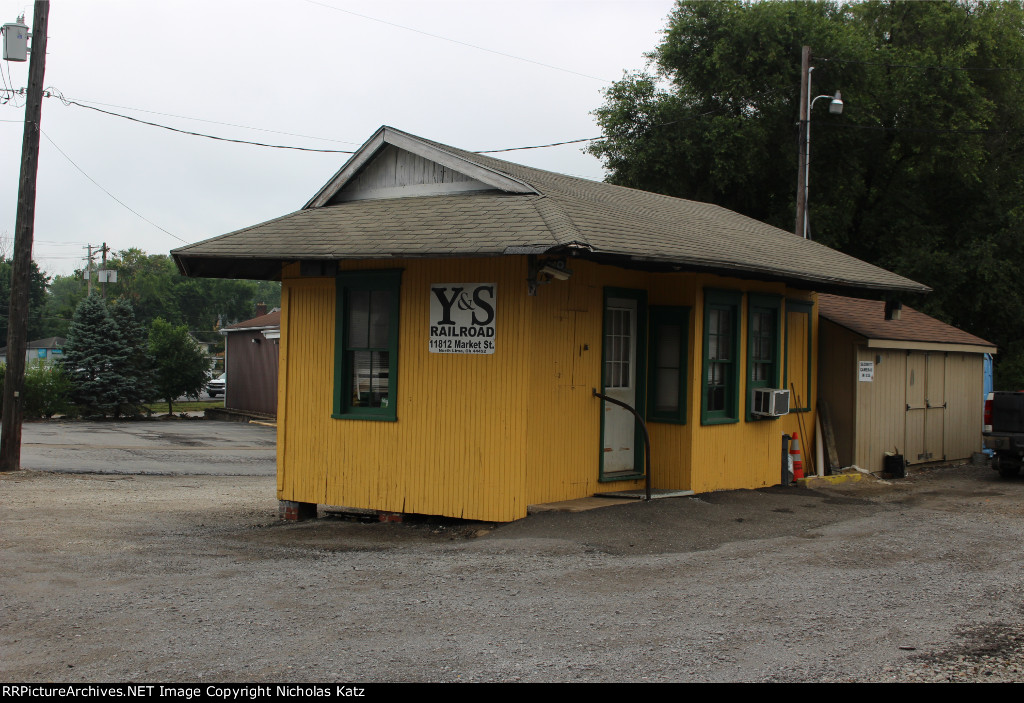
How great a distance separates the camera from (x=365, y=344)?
33.7ft

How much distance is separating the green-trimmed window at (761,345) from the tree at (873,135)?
15617 mm

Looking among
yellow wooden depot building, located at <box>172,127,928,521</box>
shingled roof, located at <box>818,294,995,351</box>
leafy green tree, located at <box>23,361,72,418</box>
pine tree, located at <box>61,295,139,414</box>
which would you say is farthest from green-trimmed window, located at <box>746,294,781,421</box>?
pine tree, located at <box>61,295,139,414</box>

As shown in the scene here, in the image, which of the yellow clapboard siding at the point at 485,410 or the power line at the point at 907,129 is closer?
the yellow clapboard siding at the point at 485,410

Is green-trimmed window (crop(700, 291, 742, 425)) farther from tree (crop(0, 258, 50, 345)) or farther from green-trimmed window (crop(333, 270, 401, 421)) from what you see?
tree (crop(0, 258, 50, 345))

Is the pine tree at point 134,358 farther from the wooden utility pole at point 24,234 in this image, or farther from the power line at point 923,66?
the power line at point 923,66

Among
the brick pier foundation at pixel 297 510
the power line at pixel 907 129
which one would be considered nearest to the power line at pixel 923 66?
the power line at pixel 907 129

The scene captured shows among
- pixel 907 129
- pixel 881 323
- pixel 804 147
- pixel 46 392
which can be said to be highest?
pixel 907 129

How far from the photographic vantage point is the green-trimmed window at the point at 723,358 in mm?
11219

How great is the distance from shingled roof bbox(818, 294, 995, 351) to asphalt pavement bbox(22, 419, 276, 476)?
33.7 feet

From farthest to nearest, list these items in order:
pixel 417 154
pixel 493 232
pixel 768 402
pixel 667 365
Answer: pixel 768 402 → pixel 417 154 → pixel 667 365 → pixel 493 232

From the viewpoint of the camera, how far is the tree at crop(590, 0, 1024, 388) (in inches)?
1050

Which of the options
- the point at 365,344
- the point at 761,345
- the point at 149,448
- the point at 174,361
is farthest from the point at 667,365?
the point at 174,361

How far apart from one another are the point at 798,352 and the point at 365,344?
6576mm

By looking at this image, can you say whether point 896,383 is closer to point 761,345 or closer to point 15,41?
point 761,345
